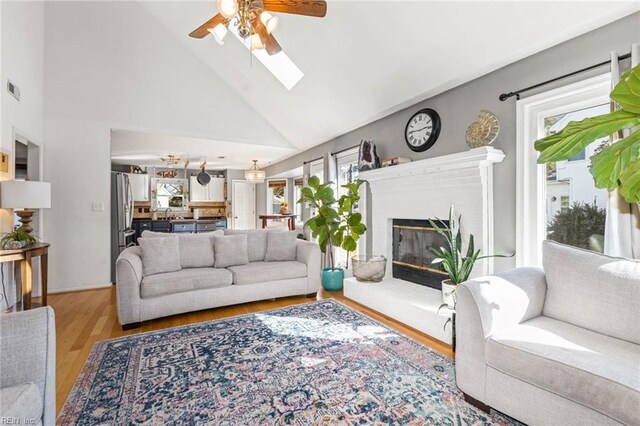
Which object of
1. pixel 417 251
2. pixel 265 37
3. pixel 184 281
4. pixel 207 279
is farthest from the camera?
pixel 417 251

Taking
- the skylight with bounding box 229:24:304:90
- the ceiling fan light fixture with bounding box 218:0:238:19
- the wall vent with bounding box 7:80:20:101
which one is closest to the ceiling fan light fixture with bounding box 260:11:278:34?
the ceiling fan light fixture with bounding box 218:0:238:19

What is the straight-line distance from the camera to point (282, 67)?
4.45 m

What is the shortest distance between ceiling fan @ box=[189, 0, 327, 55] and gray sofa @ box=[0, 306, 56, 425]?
2.15m

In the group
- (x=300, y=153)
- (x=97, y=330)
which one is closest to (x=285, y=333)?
(x=97, y=330)

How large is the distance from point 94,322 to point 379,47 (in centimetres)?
397

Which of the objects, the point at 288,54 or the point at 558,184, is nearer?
the point at 558,184

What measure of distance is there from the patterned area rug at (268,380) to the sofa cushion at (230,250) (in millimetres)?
983

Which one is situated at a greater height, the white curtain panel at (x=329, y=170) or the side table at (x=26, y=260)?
the white curtain panel at (x=329, y=170)

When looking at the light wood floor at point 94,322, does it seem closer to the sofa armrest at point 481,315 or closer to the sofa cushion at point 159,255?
the sofa cushion at point 159,255

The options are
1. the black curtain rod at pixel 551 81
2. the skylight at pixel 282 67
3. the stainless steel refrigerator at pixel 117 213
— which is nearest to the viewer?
the black curtain rod at pixel 551 81

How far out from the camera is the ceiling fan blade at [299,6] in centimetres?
222

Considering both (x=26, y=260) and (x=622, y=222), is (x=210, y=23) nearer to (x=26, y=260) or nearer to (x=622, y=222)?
(x=26, y=260)

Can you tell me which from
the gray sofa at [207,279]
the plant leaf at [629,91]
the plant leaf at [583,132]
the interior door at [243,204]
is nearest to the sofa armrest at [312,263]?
the gray sofa at [207,279]

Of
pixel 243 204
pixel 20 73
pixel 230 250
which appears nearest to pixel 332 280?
pixel 230 250
